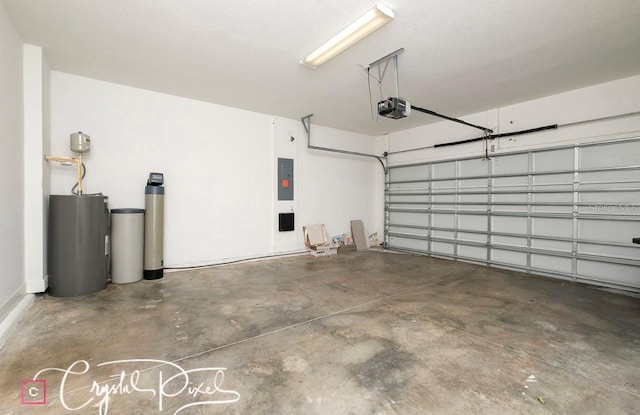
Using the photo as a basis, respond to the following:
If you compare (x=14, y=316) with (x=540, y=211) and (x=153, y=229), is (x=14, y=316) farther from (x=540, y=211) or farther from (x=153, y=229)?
(x=540, y=211)

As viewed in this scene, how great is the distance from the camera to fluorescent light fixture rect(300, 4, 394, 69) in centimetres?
259

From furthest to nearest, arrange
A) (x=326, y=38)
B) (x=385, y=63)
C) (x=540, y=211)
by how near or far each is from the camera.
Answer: (x=540, y=211) < (x=385, y=63) < (x=326, y=38)

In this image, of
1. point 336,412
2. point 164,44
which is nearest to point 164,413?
point 336,412

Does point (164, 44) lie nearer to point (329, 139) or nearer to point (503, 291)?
point (329, 139)

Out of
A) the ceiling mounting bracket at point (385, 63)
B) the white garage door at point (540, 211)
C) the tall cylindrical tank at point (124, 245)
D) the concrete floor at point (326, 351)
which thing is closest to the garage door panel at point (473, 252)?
the white garage door at point (540, 211)

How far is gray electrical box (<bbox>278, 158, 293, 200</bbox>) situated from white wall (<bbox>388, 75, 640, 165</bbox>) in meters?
2.83

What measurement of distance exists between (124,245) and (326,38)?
3.74m

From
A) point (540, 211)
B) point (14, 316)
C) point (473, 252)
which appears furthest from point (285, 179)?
point (540, 211)

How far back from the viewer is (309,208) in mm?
6488

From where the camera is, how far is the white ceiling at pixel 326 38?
2609 millimetres

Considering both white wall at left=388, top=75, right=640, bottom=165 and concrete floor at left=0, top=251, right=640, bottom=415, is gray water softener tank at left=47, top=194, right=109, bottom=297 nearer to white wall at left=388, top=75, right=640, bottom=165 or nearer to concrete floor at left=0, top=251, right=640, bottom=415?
concrete floor at left=0, top=251, right=640, bottom=415

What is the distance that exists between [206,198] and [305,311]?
3.11m

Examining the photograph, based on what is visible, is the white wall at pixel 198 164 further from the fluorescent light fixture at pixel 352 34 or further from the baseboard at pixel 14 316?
the fluorescent light fixture at pixel 352 34

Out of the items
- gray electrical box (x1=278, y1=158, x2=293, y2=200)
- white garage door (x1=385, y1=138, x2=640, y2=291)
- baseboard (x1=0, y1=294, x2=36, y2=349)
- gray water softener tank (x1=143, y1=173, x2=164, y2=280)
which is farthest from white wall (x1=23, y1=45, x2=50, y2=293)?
white garage door (x1=385, y1=138, x2=640, y2=291)
